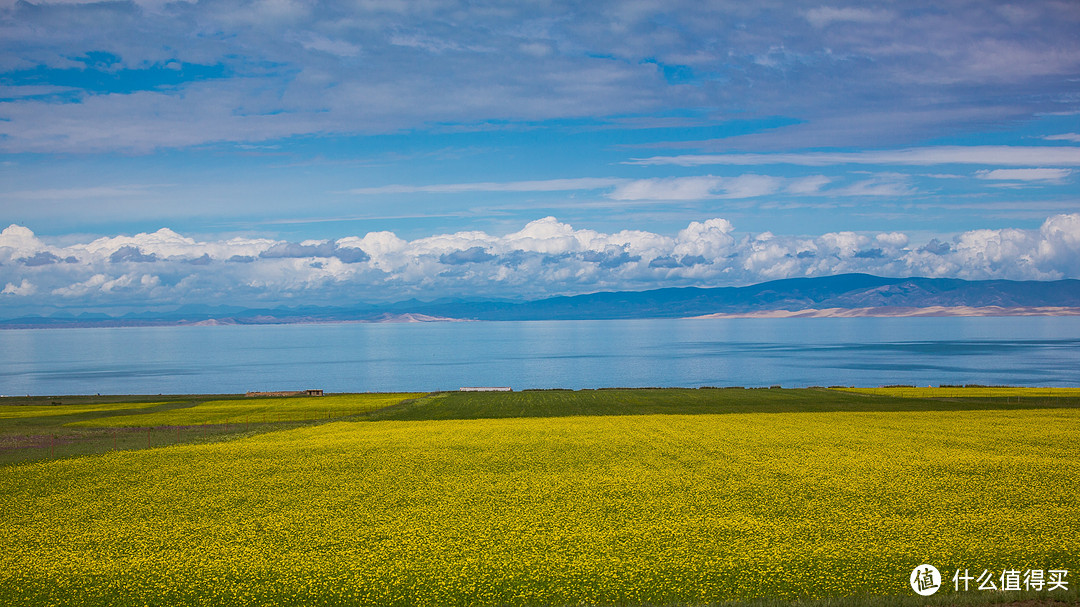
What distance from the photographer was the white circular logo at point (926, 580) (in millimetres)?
17008

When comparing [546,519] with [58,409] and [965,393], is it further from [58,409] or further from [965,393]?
[965,393]

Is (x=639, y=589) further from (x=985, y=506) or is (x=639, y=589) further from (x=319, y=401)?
(x=319, y=401)

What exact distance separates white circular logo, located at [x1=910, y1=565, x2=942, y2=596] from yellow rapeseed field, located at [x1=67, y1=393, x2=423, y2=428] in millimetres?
51670

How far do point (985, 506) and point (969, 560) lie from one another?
19.6 ft

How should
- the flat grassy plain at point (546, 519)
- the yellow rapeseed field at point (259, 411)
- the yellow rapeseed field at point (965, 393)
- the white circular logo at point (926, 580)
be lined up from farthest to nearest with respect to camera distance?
the yellow rapeseed field at point (965, 393), the yellow rapeseed field at point (259, 411), the flat grassy plain at point (546, 519), the white circular logo at point (926, 580)

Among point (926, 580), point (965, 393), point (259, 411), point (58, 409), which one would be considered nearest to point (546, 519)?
point (926, 580)

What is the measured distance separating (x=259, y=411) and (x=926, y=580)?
6263cm

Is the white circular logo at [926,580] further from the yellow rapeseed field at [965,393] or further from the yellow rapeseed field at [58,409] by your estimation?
the yellow rapeseed field at [58,409]

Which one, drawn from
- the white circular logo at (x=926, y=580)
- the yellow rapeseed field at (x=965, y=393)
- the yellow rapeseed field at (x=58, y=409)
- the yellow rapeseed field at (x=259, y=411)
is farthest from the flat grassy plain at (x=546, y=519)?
the yellow rapeseed field at (x=58, y=409)

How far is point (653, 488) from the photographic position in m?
27.5

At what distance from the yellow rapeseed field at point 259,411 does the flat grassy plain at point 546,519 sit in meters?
20.6

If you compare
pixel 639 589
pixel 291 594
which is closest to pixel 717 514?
pixel 639 589

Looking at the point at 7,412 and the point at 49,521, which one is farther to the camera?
A: the point at 7,412

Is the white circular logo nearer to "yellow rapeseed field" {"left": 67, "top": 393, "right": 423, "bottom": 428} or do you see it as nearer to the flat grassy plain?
the flat grassy plain
